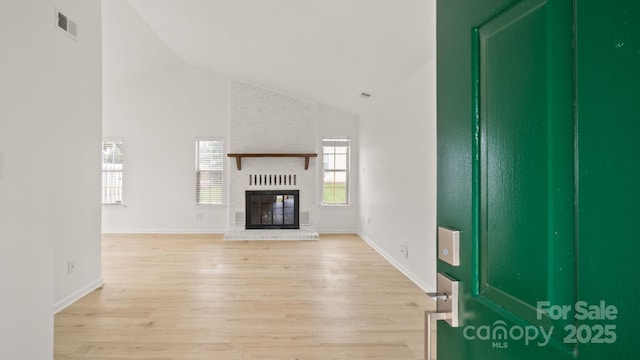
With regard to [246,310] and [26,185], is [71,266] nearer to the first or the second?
[246,310]

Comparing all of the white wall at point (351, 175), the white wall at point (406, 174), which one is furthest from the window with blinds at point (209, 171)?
the white wall at point (406, 174)

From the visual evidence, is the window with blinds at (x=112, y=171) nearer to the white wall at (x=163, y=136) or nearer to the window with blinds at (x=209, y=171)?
the white wall at (x=163, y=136)

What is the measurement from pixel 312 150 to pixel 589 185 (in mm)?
7089

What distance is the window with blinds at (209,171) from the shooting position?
7.79 meters

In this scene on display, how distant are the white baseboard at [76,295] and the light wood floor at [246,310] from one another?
6cm

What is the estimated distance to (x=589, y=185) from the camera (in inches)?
18.2

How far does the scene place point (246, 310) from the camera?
3361mm

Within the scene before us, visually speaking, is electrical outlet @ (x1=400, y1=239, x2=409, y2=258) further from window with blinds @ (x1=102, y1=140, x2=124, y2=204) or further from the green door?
window with blinds @ (x1=102, y1=140, x2=124, y2=204)

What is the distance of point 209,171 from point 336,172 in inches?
104

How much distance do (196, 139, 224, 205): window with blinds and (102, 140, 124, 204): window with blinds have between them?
1571 mm

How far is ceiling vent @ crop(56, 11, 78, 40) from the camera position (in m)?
3.30

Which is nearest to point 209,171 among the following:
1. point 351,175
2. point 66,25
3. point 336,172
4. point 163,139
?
point 163,139

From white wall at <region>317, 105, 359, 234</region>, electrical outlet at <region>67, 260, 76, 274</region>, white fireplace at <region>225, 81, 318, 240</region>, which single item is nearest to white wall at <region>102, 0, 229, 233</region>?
white fireplace at <region>225, 81, 318, 240</region>

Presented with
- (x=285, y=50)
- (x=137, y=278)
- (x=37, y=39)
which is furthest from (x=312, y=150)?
(x=37, y=39)
